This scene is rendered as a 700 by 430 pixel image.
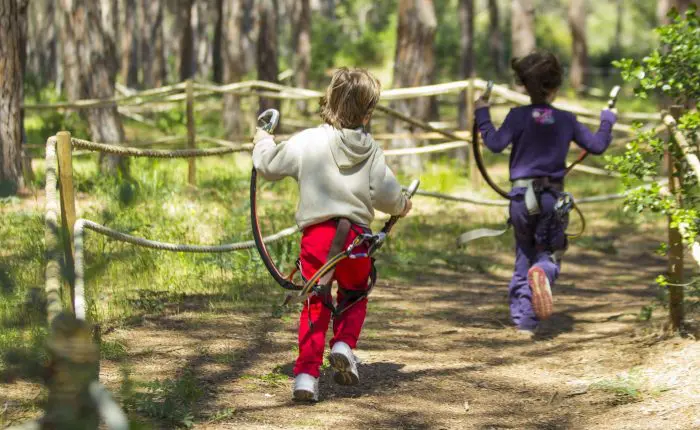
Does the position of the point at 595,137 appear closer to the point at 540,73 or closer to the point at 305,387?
the point at 540,73

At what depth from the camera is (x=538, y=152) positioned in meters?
6.01

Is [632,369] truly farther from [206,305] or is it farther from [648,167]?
[206,305]

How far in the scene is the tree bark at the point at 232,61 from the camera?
16188mm

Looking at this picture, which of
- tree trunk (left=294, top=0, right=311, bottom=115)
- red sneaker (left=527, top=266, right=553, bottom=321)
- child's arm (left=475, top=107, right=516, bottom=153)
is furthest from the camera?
tree trunk (left=294, top=0, right=311, bottom=115)

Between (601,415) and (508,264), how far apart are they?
431 cm

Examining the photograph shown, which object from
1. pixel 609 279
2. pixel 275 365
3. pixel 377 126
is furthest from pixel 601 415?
pixel 377 126

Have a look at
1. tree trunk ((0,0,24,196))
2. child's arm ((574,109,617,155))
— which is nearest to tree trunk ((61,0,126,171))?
tree trunk ((0,0,24,196))

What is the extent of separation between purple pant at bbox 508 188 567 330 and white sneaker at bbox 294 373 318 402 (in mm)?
2054

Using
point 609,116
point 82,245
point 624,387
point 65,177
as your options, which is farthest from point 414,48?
point 82,245

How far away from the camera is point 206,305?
631 centimetres

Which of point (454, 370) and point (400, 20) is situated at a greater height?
point (400, 20)

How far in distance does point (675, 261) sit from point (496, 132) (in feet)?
4.24

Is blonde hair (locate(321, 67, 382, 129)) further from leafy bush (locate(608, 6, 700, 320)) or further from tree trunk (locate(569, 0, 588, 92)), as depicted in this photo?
tree trunk (locate(569, 0, 588, 92))

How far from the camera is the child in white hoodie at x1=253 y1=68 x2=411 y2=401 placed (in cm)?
435
